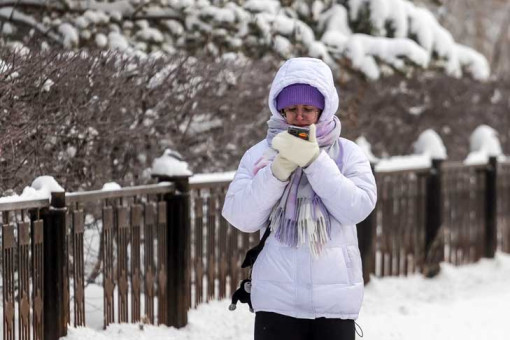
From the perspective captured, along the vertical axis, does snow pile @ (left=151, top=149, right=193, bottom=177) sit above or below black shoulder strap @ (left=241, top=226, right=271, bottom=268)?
above

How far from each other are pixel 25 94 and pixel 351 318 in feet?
8.30

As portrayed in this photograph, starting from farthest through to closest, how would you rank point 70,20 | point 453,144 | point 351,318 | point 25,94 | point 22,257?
point 453,144, point 70,20, point 25,94, point 22,257, point 351,318

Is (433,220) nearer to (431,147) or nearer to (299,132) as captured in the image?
(431,147)

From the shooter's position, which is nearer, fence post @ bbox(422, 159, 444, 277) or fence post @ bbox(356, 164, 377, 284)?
fence post @ bbox(356, 164, 377, 284)

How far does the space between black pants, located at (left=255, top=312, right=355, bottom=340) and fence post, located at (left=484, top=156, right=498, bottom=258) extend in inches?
292

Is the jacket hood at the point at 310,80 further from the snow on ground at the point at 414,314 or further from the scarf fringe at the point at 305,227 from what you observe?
the snow on ground at the point at 414,314

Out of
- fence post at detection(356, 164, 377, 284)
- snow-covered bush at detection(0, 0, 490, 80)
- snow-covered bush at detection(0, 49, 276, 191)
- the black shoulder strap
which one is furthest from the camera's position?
snow-covered bush at detection(0, 0, 490, 80)

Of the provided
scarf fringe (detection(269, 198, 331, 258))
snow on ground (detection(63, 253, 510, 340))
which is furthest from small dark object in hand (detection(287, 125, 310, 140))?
snow on ground (detection(63, 253, 510, 340))

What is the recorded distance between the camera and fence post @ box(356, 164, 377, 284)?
8.45 metres

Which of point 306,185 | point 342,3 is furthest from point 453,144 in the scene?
point 306,185

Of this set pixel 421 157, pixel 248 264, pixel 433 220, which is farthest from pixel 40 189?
pixel 433 220

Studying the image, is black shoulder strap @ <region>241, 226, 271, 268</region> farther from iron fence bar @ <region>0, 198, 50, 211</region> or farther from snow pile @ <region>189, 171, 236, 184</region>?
snow pile @ <region>189, 171, 236, 184</region>

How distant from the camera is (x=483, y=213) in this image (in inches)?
428

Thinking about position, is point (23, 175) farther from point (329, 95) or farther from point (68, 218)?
point (329, 95)
